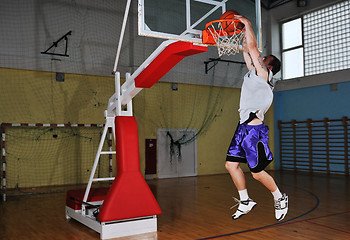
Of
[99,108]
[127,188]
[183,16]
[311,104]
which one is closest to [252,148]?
[183,16]

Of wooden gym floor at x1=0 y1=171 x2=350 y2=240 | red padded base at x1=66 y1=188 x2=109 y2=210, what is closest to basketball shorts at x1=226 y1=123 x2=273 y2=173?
wooden gym floor at x1=0 y1=171 x2=350 y2=240

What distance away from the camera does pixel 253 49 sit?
2.98 meters

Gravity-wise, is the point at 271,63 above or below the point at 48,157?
above

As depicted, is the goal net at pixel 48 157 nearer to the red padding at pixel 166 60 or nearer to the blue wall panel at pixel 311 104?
the red padding at pixel 166 60

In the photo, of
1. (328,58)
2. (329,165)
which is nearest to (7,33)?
(328,58)

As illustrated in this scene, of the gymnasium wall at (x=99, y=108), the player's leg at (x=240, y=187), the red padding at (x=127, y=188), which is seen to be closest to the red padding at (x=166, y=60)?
the red padding at (x=127, y=188)

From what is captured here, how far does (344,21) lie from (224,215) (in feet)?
28.2

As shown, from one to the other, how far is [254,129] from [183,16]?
1628 millimetres

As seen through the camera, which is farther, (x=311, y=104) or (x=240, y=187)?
(x=311, y=104)

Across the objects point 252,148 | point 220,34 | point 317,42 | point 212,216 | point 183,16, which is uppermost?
point 317,42

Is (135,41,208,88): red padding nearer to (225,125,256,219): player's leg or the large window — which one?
(225,125,256,219): player's leg

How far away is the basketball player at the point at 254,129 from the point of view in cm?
301

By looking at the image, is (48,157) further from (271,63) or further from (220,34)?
(271,63)

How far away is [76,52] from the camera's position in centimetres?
1019
